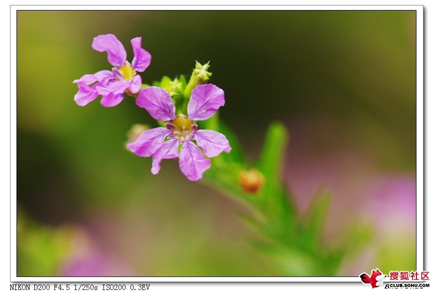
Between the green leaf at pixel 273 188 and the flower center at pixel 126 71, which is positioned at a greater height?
the flower center at pixel 126 71

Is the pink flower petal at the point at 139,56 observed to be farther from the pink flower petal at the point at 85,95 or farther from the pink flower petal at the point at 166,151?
the pink flower petal at the point at 166,151

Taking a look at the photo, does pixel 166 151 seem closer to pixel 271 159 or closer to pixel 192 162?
pixel 192 162

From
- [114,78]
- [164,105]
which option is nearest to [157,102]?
[164,105]

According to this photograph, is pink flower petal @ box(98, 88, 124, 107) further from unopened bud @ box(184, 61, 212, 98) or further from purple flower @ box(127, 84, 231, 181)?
unopened bud @ box(184, 61, 212, 98)

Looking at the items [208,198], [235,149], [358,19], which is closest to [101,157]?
[208,198]

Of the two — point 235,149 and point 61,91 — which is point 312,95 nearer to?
point 235,149
